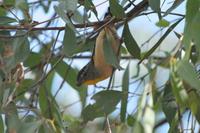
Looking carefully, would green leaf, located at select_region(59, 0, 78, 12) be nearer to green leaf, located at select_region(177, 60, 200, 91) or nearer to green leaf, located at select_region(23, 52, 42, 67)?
Result: green leaf, located at select_region(177, 60, 200, 91)

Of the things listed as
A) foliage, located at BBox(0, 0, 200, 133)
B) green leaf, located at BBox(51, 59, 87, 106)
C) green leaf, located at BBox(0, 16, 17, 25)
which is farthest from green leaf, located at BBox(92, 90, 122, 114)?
green leaf, located at BBox(51, 59, 87, 106)

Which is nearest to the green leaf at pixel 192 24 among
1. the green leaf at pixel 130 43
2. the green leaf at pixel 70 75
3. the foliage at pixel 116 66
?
the foliage at pixel 116 66

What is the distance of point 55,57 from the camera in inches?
57.2

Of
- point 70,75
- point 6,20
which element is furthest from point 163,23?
point 70,75

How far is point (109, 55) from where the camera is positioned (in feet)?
3.43

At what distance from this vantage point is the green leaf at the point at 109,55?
3.40 ft

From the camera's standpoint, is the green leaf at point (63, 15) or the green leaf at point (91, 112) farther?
the green leaf at point (91, 112)

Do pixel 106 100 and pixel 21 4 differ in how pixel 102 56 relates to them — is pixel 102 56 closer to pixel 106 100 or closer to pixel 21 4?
pixel 106 100

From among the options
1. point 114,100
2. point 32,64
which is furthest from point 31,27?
point 32,64

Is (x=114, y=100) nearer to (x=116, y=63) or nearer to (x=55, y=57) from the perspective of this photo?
(x=116, y=63)

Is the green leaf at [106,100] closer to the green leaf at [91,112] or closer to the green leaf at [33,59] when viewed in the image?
the green leaf at [91,112]

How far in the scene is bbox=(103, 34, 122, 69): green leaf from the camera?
1036 millimetres

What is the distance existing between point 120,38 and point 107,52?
0.07 meters

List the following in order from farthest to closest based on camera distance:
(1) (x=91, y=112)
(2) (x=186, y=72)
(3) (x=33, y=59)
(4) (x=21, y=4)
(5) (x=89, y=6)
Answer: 1. (3) (x=33, y=59)
2. (1) (x=91, y=112)
3. (5) (x=89, y=6)
4. (4) (x=21, y=4)
5. (2) (x=186, y=72)
